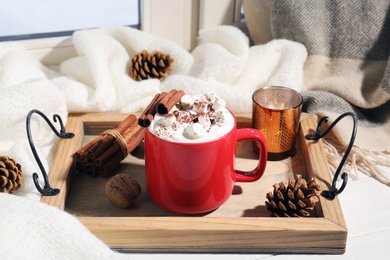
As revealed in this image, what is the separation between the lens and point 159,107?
684 mm

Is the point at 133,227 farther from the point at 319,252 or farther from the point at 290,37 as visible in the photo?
the point at 290,37

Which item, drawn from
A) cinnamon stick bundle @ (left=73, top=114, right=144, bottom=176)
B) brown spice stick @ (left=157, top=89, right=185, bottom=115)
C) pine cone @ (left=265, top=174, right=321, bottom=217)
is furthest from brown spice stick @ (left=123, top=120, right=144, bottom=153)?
pine cone @ (left=265, top=174, right=321, bottom=217)

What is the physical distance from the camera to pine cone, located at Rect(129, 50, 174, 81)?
0.93 metres

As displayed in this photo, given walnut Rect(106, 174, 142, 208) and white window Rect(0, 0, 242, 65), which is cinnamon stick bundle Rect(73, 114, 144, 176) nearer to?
walnut Rect(106, 174, 142, 208)

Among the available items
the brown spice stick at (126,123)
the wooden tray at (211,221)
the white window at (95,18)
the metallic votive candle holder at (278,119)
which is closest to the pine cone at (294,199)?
the wooden tray at (211,221)

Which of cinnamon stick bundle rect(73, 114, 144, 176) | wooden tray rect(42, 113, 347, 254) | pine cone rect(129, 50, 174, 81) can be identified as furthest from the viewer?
pine cone rect(129, 50, 174, 81)

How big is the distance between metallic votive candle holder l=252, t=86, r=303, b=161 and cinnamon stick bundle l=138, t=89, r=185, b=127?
14 cm

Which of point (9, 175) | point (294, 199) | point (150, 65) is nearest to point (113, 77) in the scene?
point (150, 65)

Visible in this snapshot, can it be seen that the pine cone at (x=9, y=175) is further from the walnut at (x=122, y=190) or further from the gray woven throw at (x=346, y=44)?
the gray woven throw at (x=346, y=44)

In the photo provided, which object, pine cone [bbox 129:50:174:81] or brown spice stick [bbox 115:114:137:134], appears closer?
brown spice stick [bbox 115:114:137:134]

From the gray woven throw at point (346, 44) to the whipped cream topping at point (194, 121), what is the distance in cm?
28

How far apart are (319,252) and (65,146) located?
0.38 metres

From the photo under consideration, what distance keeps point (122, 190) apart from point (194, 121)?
0.41 feet

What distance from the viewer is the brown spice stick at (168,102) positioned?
68cm
